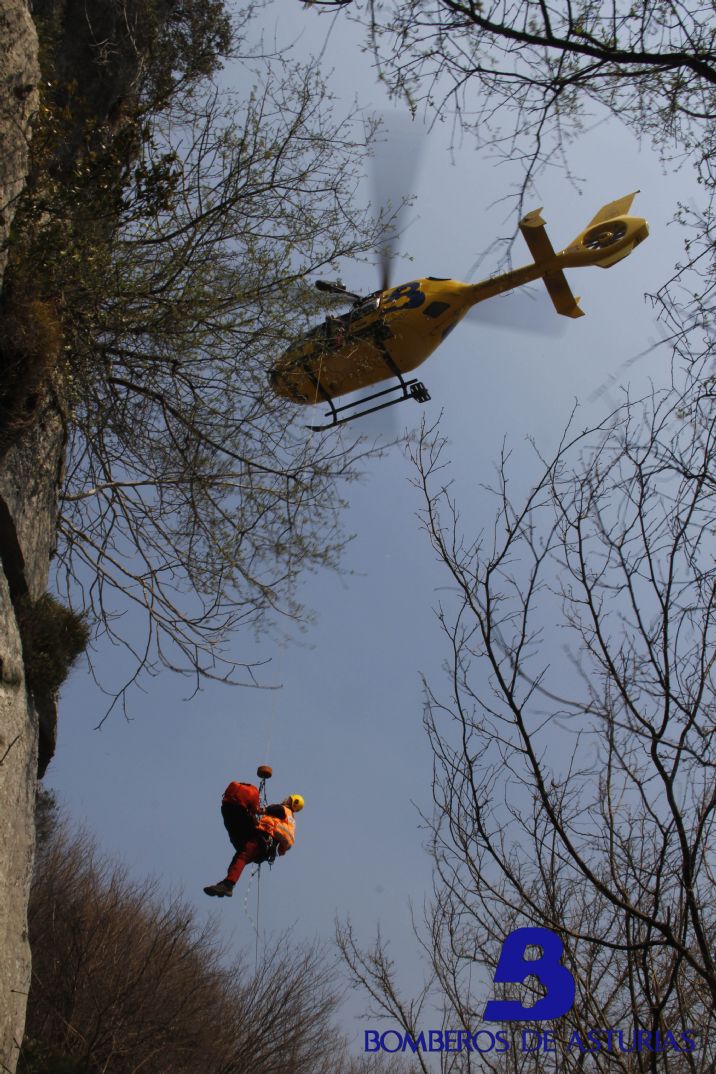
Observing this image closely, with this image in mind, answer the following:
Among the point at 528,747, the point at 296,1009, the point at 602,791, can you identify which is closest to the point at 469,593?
the point at 528,747

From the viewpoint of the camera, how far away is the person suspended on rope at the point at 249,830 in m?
6.88

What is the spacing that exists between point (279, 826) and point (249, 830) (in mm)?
231

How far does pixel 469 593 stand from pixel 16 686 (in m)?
3.23

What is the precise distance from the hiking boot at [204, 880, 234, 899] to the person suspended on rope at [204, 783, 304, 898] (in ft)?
0.13

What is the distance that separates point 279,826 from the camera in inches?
275

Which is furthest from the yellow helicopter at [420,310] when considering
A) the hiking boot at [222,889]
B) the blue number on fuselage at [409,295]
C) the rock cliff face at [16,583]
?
the hiking boot at [222,889]

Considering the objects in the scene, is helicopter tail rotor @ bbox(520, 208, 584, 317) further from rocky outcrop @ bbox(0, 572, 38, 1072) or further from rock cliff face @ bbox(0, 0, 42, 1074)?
rocky outcrop @ bbox(0, 572, 38, 1072)

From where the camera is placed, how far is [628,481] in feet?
12.5

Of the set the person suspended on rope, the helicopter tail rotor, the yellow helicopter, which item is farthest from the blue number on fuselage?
the person suspended on rope

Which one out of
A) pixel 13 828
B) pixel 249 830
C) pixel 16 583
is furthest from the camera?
pixel 249 830

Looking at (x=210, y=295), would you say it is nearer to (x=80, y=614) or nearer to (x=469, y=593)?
(x=80, y=614)

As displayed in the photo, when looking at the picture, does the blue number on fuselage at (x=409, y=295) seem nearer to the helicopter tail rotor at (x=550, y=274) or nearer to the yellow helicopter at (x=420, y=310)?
the yellow helicopter at (x=420, y=310)

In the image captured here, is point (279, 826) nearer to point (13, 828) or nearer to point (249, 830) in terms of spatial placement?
point (249, 830)

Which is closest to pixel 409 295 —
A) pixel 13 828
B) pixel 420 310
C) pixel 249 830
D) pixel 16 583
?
pixel 420 310
